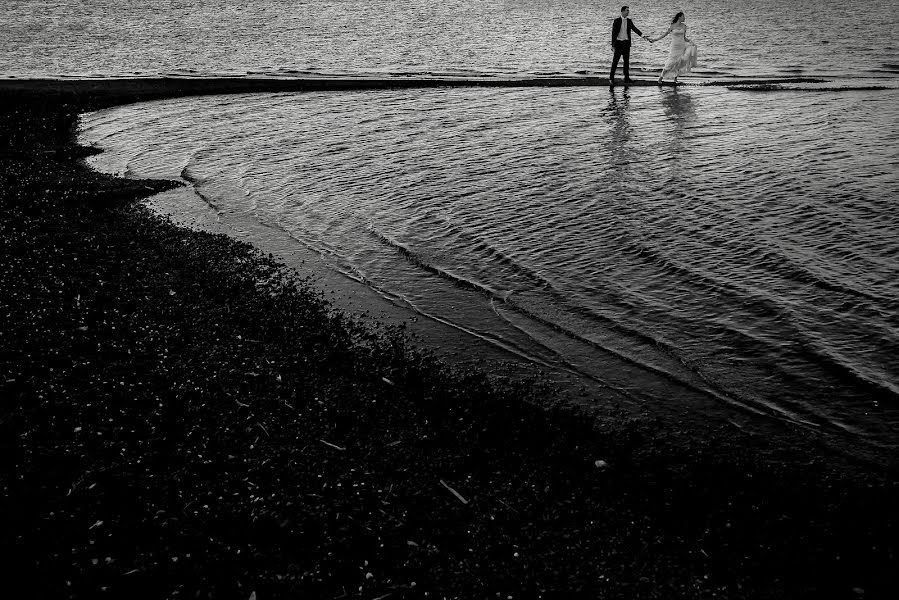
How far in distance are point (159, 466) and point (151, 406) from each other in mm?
1198

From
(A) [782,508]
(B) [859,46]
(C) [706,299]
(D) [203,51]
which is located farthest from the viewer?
(D) [203,51]

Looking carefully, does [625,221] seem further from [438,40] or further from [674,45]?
[438,40]

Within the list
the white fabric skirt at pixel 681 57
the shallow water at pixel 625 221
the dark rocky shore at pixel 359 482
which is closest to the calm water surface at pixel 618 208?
the shallow water at pixel 625 221

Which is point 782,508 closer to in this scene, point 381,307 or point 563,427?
point 563,427

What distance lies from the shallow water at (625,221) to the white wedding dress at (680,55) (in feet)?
8.84

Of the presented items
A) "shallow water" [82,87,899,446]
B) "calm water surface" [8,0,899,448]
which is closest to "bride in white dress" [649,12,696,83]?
"calm water surface" [8,0,899,448]

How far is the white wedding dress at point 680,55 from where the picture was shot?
28.6 m

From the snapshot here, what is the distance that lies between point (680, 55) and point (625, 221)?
18.4m

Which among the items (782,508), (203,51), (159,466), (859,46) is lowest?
(782,508)

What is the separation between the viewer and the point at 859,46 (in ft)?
129

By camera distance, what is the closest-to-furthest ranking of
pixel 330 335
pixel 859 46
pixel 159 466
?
pixel 159 466 → pixel 330 335 → pixel 859 46

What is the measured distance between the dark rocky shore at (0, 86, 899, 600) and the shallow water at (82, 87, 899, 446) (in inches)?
55.4

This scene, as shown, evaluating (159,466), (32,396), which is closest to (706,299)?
(159,466)

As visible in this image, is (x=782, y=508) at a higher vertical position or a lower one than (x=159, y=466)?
lower
